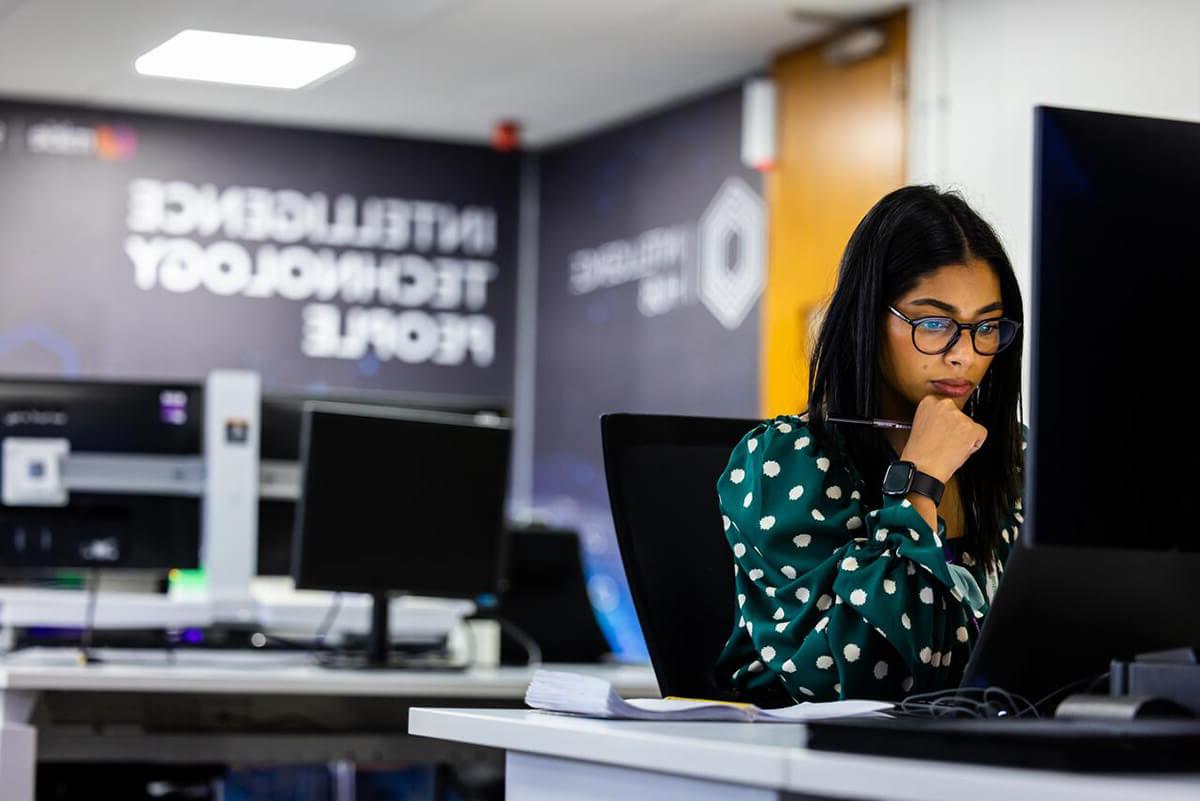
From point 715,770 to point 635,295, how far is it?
17.8 feet

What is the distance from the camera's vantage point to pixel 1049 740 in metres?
1.02

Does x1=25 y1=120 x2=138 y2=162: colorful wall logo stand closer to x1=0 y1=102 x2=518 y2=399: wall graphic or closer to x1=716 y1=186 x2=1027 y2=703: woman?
x1=0 y1=102 x2=518 y2=399: wall graphic

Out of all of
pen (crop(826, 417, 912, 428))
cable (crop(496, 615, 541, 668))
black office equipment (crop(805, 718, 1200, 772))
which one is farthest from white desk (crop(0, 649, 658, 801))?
black office equipment (crop(805, 718, 1200, 772))

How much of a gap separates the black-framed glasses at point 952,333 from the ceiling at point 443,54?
3.51 m

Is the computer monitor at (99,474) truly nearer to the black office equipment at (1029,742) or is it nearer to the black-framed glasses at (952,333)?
the black-framed glasses at (952,333)

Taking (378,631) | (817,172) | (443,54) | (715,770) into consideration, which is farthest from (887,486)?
(443,54)

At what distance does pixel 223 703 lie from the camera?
10.1 ft

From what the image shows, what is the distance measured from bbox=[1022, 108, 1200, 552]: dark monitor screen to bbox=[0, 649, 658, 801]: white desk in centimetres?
187

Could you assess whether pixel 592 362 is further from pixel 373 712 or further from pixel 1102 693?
pixel 1102 693

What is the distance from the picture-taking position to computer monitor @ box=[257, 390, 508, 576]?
3.47 meters

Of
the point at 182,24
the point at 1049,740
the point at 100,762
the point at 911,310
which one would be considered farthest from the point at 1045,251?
the point at 182,24

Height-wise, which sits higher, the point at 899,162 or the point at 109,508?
the point at 899,162

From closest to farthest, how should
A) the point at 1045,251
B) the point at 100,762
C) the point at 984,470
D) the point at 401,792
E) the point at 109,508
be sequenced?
the point at 1045,251 → the point at 984,470 → the point at 100,762 → the point at 109,508 → the point at 401,792

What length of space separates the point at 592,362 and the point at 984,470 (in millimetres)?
4913
